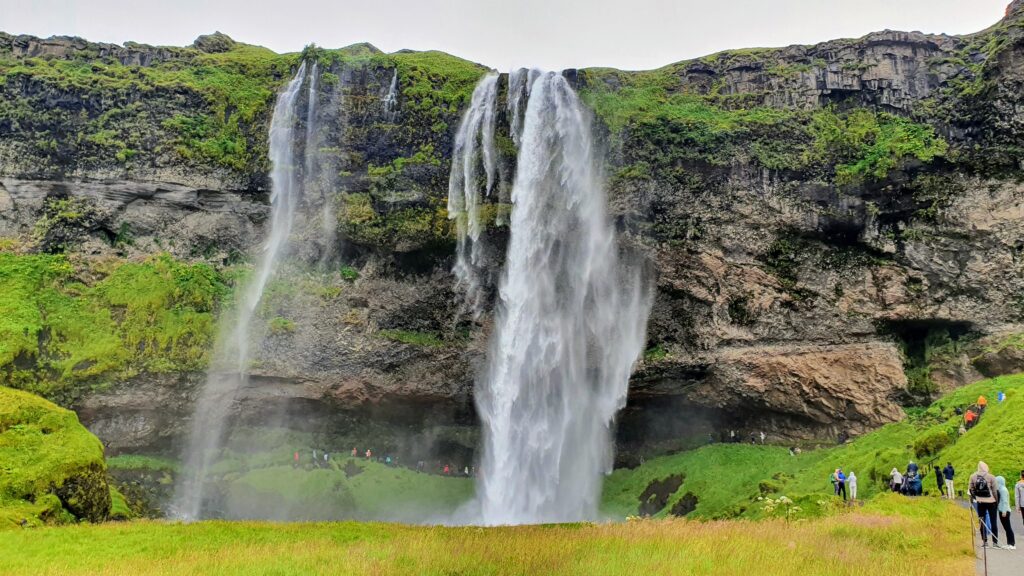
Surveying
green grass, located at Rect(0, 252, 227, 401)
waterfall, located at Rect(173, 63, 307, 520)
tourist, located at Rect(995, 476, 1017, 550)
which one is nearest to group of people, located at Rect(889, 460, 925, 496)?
tourist, located at Rect(995, 476, 1017, 550)

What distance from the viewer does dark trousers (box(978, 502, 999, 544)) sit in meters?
8.87

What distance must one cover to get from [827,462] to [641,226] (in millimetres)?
13859

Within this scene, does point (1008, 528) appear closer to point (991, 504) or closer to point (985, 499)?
point (991, 504)

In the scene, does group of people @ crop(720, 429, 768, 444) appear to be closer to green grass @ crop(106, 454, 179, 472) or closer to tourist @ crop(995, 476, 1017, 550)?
tourist @ crop(995, 476, 1017, 550)

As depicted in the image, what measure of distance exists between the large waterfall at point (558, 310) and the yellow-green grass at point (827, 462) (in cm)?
386

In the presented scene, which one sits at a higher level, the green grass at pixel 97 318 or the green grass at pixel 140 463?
the green grass at pixel 97 318

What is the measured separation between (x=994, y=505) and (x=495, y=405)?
24.5 meters

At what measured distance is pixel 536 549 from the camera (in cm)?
973

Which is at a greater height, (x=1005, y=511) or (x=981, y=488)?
(x=981, y=488)

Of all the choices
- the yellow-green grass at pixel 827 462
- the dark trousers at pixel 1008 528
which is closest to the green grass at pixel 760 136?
the yellow-green grass at pixel 827 462

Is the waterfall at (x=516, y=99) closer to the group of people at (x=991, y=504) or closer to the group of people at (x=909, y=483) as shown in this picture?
the group of people at (x=909, y=483)

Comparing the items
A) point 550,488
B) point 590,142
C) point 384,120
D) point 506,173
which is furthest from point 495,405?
point 384,120

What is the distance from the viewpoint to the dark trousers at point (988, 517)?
8.87 m

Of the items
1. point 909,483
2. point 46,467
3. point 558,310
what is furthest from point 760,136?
point 46,467
